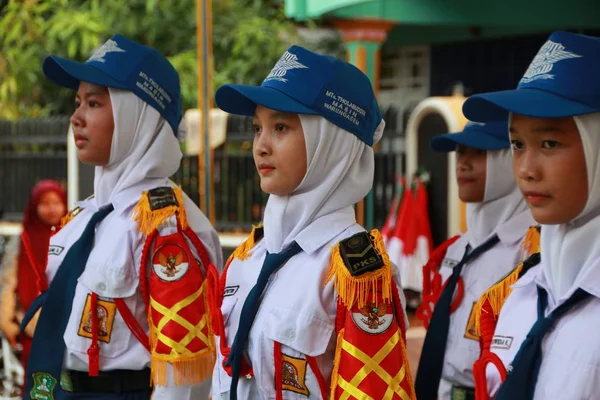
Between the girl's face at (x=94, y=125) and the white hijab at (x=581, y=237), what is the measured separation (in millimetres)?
1844

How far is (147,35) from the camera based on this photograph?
13.2 meters

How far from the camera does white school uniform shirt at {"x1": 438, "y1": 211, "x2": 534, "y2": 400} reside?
12.1ft

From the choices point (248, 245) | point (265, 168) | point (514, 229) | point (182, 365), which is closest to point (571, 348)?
point (265, 168)

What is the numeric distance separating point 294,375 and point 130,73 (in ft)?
4.85

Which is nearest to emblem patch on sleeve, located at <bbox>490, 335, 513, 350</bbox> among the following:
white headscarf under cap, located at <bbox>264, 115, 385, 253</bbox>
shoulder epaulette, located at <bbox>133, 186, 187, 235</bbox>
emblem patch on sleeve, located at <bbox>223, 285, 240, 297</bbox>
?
white headscarf under cap, located at <bbox>264, 115, 385, 253</bbox>

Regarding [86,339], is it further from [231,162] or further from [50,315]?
[231,162]

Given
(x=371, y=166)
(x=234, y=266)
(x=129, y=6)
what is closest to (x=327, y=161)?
(x=371, y=166)

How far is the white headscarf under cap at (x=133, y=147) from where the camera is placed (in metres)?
3.41

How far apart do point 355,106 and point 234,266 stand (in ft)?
2.05

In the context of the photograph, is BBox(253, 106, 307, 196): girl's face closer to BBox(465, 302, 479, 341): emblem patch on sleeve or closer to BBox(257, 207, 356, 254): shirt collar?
BBox(257, 207, 356, 254): shirt collar

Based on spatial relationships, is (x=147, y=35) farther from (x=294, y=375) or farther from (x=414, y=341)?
(x=294, y=375)

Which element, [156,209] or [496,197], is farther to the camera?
[496,197]

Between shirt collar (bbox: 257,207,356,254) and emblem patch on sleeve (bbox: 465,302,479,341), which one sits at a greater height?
shirt collar (bbox: 257,207,356,254)

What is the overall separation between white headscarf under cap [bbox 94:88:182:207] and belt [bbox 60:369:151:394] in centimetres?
65
